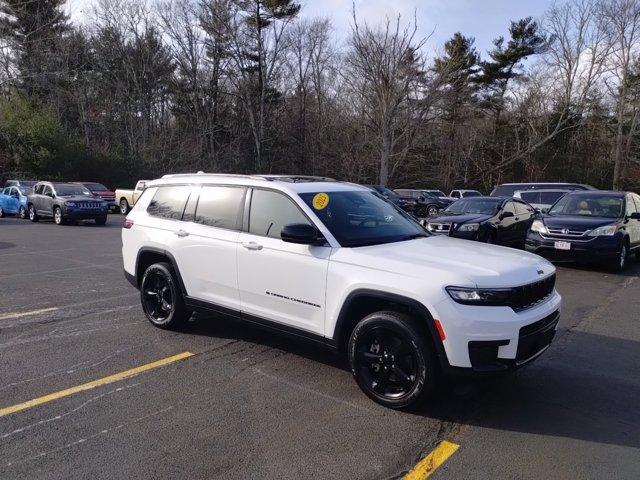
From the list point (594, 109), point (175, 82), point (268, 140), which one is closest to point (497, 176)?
point (594, 109)

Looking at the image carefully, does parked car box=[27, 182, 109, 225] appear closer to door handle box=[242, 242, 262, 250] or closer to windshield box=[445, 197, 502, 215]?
windshield box=[445, 197, 502, 215]

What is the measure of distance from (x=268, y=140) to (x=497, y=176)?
22755 millimetres

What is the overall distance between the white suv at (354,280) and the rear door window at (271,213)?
1 cm

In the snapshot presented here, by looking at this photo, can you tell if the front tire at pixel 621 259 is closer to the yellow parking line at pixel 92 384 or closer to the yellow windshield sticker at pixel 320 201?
the yellow windshield sticker at pixel 320 201

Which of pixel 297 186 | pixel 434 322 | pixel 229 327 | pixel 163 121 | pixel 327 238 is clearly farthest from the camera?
pixel 163 121

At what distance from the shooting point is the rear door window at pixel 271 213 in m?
4.84

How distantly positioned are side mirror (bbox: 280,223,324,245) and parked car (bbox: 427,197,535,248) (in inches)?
303

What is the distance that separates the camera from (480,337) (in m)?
3.71

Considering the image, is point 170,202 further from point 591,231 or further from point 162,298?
point 591,231

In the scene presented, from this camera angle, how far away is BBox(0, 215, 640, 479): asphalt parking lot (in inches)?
130

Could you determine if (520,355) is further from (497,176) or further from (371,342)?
(497,176)

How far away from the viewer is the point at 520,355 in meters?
3.89

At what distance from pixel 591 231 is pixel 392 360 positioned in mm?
8090

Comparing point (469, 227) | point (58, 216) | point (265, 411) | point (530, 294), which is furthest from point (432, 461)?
point (58, 216)
